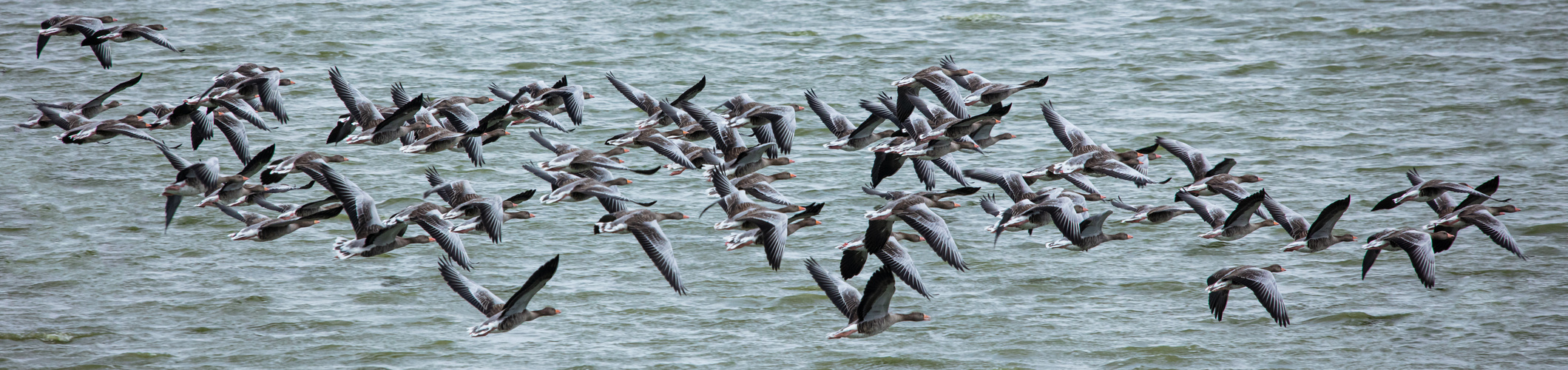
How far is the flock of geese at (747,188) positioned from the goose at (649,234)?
24 millimetres

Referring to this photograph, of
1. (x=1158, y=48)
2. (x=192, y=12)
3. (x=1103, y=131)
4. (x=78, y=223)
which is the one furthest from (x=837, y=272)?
(x=192, y=12)

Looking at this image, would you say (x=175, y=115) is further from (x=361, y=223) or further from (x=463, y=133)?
(x=361, y=223)

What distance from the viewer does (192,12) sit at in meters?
35.4

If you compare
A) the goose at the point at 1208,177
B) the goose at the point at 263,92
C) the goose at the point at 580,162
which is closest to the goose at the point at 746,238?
the goose at the point at 580,162

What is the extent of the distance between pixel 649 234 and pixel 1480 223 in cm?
966

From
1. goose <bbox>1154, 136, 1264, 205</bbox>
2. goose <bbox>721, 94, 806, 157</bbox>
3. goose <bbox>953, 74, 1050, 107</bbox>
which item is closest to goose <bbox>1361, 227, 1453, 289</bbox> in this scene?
goose <bbox>1154, 136, 1264, 205</bbox>

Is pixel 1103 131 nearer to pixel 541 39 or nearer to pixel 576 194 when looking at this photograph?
pixel 576 194

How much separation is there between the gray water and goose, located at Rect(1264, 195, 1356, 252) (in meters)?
0.81

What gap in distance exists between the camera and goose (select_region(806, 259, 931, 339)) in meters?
14.4

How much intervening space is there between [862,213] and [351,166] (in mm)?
8817

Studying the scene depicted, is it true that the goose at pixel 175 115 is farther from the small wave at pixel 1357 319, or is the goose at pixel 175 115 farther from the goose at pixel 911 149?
the small wave at pixel 1357 319

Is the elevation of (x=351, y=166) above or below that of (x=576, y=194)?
below

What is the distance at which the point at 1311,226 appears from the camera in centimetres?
1681

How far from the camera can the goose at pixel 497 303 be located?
45.6ft
